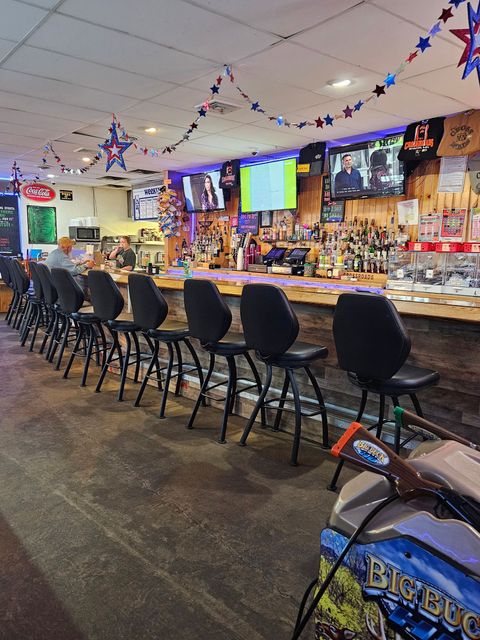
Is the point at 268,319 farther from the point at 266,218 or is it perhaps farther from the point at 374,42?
the point at 266,218

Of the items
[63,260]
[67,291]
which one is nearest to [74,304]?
[67,291]

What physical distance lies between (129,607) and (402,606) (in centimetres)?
113

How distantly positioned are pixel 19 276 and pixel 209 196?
3.25 meters

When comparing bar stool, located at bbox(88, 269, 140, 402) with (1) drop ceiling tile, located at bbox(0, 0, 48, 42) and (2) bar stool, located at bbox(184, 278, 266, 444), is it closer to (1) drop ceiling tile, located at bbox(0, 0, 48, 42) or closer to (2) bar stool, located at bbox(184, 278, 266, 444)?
(2) bar stool, located at bbox(184, 278, 266, 444)

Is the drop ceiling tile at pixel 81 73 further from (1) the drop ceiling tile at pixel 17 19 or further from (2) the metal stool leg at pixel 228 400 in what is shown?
(2) the metal stool leg at pixel 228 400

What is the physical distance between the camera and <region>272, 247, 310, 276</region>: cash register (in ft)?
20.7

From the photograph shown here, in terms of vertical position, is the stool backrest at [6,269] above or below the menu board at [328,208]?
below

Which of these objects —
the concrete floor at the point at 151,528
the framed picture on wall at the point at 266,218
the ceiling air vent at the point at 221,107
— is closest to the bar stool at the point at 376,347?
the concrete floor at the point at 151,528

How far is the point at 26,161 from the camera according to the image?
25.4 ft

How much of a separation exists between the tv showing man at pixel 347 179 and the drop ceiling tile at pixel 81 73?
2534 millimetres

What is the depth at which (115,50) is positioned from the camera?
327cm

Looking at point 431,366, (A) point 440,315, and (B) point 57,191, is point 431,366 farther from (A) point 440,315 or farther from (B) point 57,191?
(B) point 57,191

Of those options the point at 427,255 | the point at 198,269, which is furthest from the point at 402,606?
the point at 198,269

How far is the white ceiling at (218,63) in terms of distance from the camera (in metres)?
2.72
